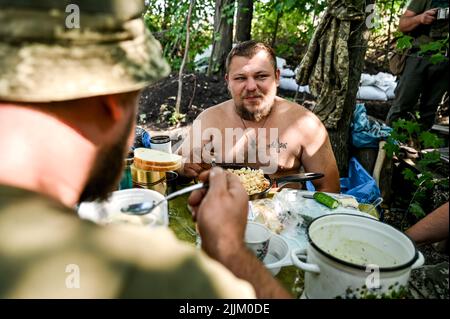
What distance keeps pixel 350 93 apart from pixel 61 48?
346 cm

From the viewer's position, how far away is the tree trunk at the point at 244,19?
22.1ft

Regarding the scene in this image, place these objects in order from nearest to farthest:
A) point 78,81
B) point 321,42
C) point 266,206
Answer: point 78,81
point 266,206
point 321,42

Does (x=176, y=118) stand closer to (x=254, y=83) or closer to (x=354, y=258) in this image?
(x=254, y=83)

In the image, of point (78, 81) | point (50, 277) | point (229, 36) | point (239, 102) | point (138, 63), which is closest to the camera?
point (50, 277)

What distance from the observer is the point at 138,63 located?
90 cm

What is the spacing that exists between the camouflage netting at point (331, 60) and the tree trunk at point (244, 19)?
350 cm

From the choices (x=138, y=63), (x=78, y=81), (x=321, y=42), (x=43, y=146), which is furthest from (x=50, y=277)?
(x=321, y=42)

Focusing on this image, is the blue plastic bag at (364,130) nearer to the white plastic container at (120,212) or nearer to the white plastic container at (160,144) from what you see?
the white plastic container at (160,144)

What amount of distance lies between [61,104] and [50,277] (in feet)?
1.25

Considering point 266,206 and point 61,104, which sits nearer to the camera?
point 61,104

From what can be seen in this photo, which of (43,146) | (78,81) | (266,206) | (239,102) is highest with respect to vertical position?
(78,81)

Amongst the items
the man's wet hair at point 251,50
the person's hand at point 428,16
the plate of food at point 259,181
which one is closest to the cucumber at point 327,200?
the plate of food at point 259,181

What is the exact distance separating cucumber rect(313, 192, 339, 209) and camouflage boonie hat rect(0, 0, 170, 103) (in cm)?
130

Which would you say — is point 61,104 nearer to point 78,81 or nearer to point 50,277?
point 78,81
